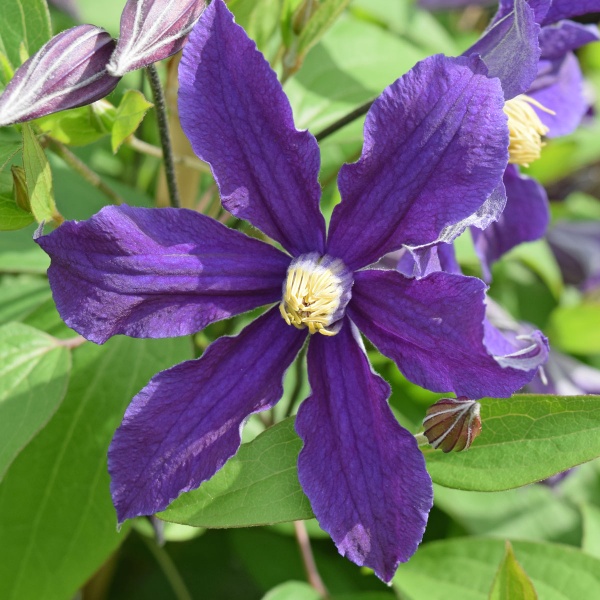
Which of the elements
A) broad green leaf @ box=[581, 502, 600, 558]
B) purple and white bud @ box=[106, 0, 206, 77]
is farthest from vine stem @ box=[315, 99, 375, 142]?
broad green leaf @ box=[581, 502, 600, 558]

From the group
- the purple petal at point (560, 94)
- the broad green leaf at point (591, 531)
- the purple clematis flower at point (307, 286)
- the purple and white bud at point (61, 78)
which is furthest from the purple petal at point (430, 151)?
the broad green leaf at point (591, 531)

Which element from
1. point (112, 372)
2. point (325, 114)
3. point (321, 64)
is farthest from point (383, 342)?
point (321, 64)

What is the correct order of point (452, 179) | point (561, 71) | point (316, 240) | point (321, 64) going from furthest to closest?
1. point (321, 64)
2. point (561, 71)
3. point (316, 240)
4. point (452, 179)

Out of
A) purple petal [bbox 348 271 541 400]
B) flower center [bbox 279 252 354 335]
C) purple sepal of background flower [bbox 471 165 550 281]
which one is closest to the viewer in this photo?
purple petal [bbox 348 271 541 400]

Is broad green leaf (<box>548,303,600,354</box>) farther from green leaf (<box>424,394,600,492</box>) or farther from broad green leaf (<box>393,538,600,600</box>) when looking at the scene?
green leaf (<box>424,394,600,492</box>)

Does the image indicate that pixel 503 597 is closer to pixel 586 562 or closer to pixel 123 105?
pixel 586 562

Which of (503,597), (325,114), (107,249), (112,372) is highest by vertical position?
(107,249)
